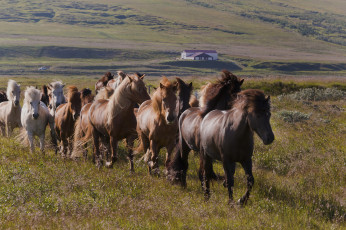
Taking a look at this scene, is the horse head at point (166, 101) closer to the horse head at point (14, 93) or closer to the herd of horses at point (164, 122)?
the herd of horses at point (164, 122)

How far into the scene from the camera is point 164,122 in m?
9.86

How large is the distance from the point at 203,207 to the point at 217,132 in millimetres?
1279

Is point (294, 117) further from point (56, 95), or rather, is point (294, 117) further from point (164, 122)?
point (56, 95)

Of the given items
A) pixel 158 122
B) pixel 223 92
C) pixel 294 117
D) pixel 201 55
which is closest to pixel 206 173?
pixel 223 92

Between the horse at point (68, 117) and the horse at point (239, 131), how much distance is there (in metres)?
5.59

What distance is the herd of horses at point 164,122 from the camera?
702 centimetres

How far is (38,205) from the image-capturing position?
7.03 metres

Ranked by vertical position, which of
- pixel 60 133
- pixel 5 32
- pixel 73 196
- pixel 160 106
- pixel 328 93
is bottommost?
pixel 5 32

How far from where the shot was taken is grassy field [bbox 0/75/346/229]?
6.26 metres

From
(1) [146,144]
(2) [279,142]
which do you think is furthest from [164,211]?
(2) [279,142]

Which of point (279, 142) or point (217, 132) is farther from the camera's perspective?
point (279, 142)

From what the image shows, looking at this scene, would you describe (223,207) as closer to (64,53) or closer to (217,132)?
(217,132)

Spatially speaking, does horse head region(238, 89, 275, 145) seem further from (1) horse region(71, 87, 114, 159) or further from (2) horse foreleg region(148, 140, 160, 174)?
(1) horse region(71, 87, 114, 159)

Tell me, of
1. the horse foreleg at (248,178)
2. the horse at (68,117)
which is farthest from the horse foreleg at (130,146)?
the horse foreleg at (248,178)
